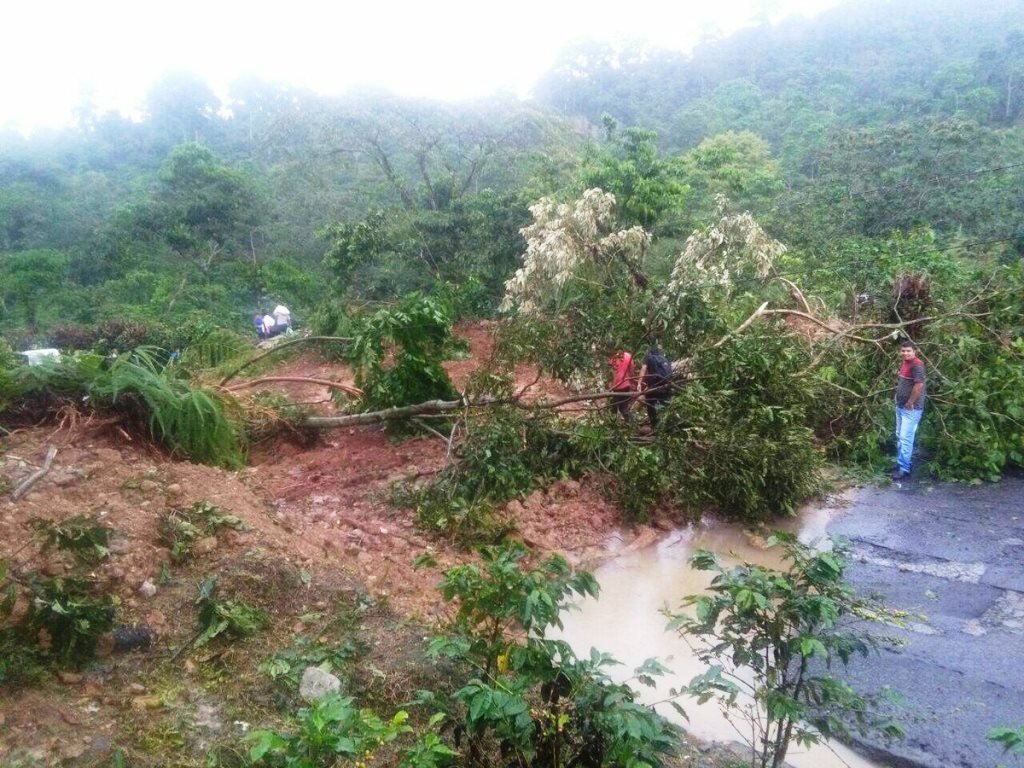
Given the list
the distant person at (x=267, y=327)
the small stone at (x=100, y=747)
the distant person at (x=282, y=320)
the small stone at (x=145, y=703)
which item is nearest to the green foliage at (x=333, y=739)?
the small stone at (x=100, y=747)

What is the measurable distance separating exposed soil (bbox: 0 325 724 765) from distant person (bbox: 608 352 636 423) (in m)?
0.67

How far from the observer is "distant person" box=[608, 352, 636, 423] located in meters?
6.44

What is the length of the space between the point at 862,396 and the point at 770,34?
56.8 metres

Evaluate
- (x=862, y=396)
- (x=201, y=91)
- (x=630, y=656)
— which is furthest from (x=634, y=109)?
(x=630, y=656)

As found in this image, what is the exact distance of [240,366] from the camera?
22.9 feet

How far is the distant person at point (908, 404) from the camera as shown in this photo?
6.33 m

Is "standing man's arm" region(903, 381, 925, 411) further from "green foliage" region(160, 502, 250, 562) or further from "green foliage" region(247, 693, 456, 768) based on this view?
"green foliage" region(247, 693, 456, 768)

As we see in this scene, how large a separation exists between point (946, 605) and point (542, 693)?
308 cm

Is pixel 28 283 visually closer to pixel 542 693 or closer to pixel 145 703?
pixel 145 703

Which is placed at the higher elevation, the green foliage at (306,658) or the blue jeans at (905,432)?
the green foliage at (306,658)

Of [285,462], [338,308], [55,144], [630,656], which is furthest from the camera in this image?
[55,144]

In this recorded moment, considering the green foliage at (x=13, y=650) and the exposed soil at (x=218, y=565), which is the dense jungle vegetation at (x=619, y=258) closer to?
the exposed soil at (x=218, y=565)

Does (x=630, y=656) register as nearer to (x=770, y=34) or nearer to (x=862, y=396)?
(x=862, y=396)

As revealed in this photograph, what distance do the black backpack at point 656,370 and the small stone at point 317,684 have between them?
4100mm
